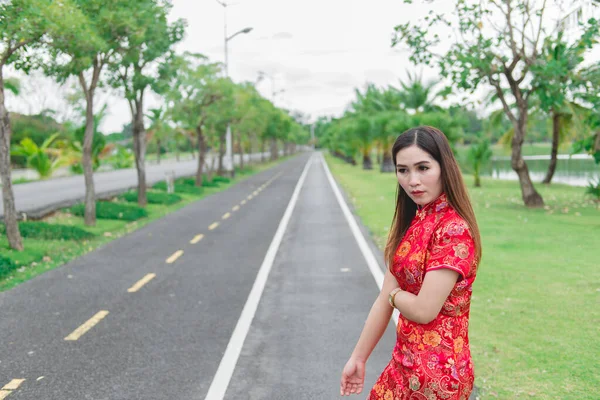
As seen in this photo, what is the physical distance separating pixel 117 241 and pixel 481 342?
1054cm

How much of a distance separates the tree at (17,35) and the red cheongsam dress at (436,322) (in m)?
10.2

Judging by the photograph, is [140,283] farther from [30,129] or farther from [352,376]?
[30,129]

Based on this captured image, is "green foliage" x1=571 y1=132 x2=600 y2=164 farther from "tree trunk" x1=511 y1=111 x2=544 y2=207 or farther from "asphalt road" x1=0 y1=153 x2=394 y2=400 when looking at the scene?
"asphalt road" x1=0 y1=153 x2=394 y2=400

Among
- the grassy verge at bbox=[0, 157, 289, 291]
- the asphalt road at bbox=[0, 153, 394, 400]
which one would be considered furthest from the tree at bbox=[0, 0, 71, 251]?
the asphalt road at bbox=[0, 153, 394, 400]

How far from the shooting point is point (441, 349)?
2488 mm

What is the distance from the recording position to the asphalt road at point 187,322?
5723 mm

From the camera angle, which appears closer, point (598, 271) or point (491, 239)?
point (598, 271)

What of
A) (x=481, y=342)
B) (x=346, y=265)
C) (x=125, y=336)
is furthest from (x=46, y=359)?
(x=346, y=265)

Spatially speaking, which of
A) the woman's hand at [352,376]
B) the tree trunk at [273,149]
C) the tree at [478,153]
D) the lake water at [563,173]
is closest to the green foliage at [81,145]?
the tree at [478,153]

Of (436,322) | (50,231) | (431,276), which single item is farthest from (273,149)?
(431,276)

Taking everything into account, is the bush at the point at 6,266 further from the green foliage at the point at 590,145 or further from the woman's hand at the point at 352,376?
the green foliage at the point at 590,145

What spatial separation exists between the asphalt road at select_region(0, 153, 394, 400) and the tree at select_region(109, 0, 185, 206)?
21.2 feet

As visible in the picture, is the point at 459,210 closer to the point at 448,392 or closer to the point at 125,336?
the point at 448,392

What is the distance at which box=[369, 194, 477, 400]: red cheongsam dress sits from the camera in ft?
7.91
